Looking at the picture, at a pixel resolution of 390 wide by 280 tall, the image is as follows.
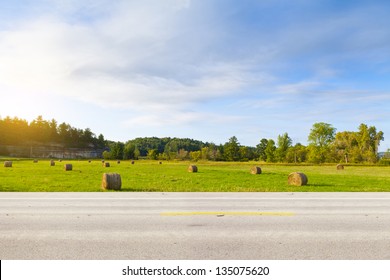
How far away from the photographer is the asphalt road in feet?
19.2

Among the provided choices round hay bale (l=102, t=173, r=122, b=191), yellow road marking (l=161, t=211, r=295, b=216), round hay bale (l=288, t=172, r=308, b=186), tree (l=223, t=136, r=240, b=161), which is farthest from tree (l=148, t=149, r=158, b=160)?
yellow road marking (l=161, t=211, r=295, b=216)

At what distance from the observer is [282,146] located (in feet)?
399

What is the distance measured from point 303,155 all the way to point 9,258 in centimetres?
11686

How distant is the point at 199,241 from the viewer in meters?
6.54

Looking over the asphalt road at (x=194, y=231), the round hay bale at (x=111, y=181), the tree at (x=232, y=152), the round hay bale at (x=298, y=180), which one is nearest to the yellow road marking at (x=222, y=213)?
the asphalt road at (x=194, y=231)

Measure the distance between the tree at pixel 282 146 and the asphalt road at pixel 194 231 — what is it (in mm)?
109197

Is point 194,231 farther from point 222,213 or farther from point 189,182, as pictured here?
point 189,182

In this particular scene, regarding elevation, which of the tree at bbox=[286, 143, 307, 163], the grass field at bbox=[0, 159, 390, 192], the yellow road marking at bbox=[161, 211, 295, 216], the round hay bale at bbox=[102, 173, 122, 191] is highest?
the tree at bbox=[286, 143, 307, 163]

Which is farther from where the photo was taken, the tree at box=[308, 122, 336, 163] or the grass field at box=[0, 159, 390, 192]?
the tree at box=[308, 122, 336, 163]

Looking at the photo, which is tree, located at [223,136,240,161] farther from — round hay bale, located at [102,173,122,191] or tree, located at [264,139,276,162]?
round hay bale, located at [102,173,122,191]

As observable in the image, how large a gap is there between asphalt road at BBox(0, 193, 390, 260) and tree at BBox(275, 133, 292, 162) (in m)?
109

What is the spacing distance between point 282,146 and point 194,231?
11763 cm

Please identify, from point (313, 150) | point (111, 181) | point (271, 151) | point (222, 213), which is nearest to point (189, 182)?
point (111, 181)
